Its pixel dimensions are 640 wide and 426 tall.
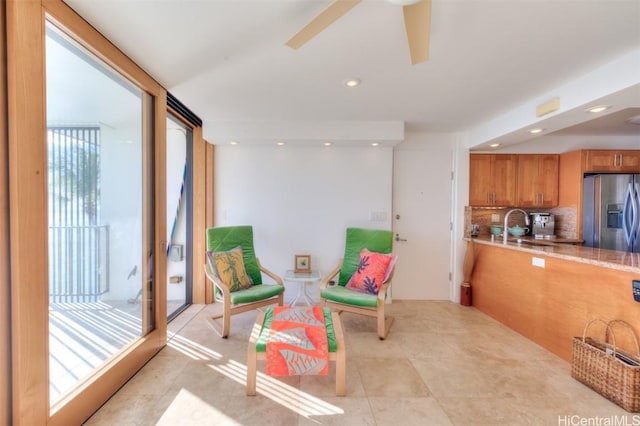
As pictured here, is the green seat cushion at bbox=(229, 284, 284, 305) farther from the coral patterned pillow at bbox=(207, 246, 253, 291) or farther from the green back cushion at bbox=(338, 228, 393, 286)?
the green back cushion at bbox=(338, 228, 393, 286)

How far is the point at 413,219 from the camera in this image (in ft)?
11.7

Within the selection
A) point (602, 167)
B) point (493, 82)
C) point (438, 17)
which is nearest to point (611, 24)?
point (493, 82)

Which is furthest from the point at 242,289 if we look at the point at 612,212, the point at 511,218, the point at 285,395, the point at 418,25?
the point at 612,212

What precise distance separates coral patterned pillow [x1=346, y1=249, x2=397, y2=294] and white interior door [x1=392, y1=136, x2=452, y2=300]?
0.84 m

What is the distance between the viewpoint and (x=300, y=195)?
345 cm

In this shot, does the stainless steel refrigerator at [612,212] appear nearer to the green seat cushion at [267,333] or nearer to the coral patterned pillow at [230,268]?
the green seat cushion at [267,333]

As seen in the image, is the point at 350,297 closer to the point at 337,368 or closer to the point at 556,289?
the point at 337,368

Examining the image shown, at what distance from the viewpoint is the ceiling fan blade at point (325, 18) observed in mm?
1123

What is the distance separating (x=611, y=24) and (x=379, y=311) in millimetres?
2497

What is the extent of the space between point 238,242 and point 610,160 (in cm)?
486

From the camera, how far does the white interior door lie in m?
3.56

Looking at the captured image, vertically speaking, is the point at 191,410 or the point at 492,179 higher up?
the point at 492,179

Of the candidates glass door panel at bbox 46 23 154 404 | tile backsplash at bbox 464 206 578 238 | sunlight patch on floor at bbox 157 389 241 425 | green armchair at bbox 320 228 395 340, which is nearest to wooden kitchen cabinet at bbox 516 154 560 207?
tile backsplash at bbox 464 206 578 238

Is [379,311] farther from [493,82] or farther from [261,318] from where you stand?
[493,82]
